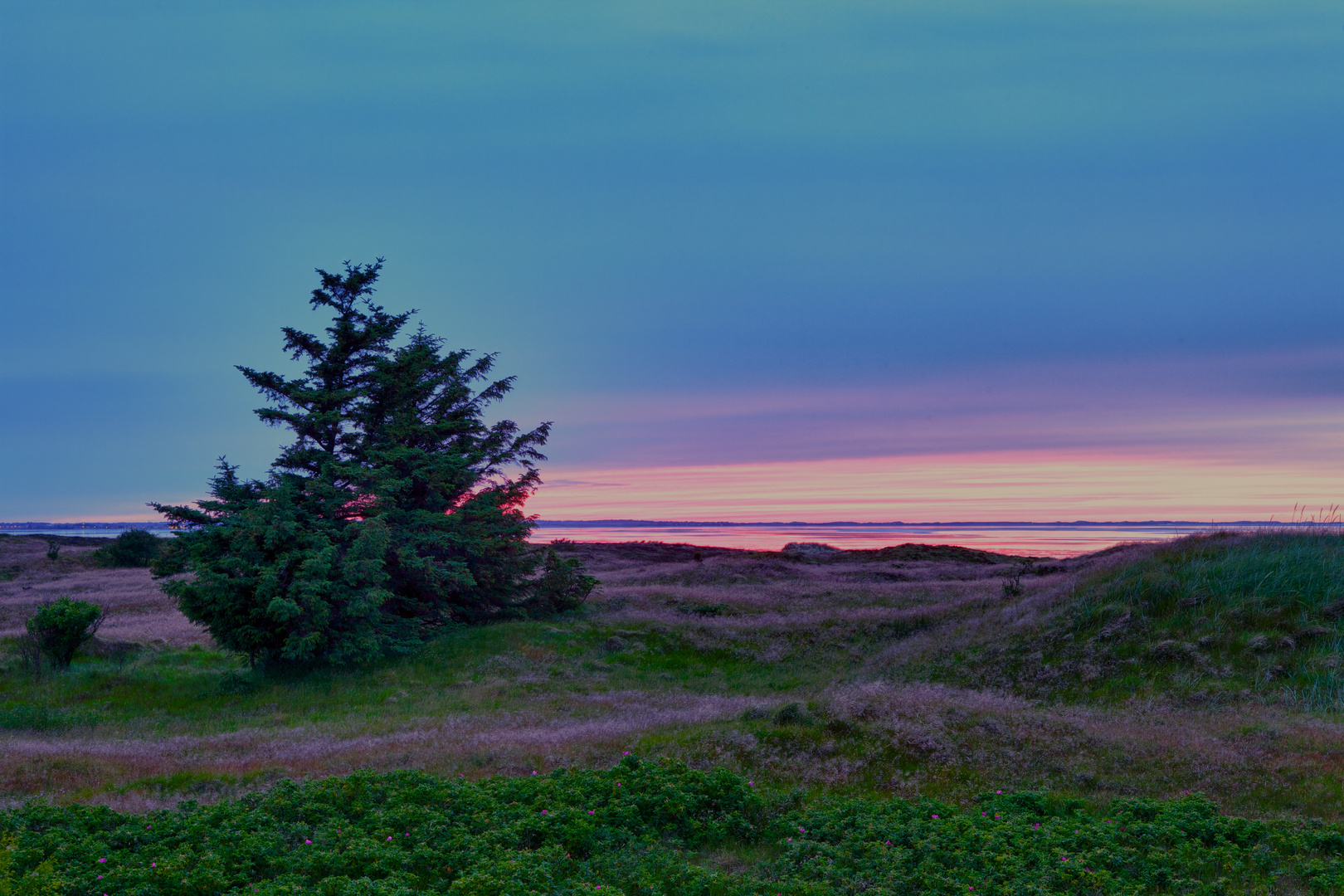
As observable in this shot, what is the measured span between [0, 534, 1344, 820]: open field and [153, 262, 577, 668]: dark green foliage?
5.77 ft

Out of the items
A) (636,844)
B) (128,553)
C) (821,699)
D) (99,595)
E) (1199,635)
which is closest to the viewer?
(636,844)

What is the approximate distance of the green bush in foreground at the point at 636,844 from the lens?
867cm

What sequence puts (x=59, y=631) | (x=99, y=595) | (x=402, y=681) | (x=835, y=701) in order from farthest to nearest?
(x=99, y=595), (x=59, y=631), (x=402, y=681), (x=835, y=701)

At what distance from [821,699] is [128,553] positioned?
66599 millimetres

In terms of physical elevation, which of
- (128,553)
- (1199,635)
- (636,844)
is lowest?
(636,844)

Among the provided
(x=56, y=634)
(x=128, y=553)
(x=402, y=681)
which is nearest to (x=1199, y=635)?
(x=402, y=681)

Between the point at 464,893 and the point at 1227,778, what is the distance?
1072 centimetres

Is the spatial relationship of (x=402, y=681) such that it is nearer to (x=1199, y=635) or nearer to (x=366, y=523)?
(x=366, y=523)

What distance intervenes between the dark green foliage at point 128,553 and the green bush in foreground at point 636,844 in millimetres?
64126

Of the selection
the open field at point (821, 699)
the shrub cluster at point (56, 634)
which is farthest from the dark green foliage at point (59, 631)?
the open field at point (821, 699)

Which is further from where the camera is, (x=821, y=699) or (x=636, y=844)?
(x=821, y=699)

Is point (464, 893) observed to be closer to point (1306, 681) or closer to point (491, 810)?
point (491, 810)

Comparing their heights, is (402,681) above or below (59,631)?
below

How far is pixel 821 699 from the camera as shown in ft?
55.3
